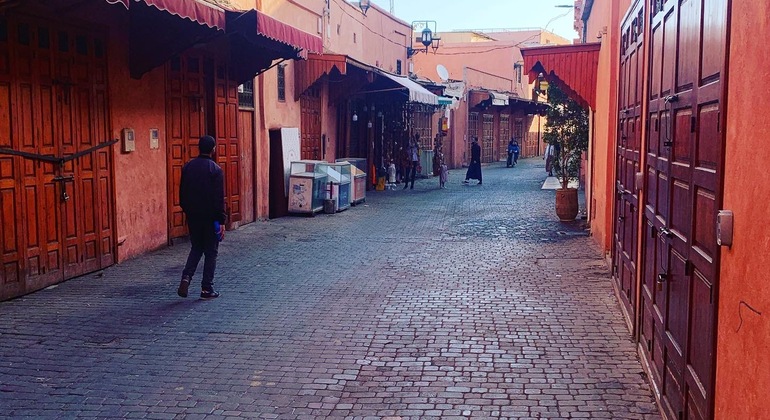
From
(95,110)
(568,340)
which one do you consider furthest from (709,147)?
(95,110)

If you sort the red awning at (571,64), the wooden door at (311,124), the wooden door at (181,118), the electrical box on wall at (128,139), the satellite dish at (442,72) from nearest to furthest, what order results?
the electrical box on wall at (128,139) → the wooden door at (181,118) → the red awning at (571,64) → the wooden door at (311,124) → the satellite dish at (442,72)

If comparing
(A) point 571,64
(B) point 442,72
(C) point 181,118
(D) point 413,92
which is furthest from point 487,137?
(C) point 181,118

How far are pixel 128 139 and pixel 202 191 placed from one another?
3006 mm

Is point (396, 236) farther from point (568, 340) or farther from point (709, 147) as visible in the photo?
point (709, 147)

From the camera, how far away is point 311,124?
63.0 ft

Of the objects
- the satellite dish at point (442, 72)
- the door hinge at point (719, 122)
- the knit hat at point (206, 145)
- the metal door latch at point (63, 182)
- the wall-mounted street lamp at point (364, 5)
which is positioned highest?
the wall-mounted street lamp at point (364, 5)

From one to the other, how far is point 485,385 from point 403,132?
21.9m

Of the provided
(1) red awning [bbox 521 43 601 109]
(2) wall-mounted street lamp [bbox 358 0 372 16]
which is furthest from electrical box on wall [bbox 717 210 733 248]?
(2) wall-mounted street lamp [bbox 358 0 372 16]

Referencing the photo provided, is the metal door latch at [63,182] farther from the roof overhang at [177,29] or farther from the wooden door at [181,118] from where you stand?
the wooden door at [181,118]

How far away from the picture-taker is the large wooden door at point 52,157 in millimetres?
8227

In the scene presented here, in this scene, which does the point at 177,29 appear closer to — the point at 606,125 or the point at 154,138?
the point at 154,138

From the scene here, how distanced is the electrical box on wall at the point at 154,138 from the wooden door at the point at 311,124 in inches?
267

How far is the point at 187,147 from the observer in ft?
41.5

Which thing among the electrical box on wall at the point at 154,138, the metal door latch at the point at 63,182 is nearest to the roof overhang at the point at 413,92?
the electrical box on wall at the point at 154,138
